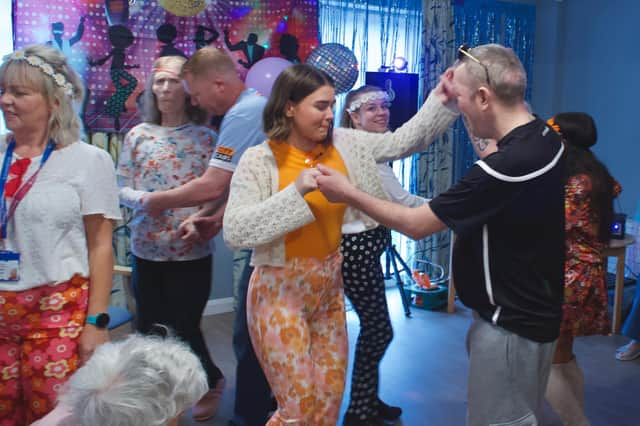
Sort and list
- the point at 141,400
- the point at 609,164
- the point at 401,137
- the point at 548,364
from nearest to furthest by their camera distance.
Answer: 1. the point at 141,400
2. the point at 548,364
3. the point at 401,137
4. the point at 609,164

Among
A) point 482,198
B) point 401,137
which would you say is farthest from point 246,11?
point 482,198

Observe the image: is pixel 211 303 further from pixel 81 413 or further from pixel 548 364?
pixel 81 413

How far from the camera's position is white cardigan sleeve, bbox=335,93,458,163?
1.98 m

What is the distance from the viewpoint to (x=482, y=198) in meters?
1.52

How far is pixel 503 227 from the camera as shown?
155 centimetres

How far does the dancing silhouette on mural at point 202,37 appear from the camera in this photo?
4.11 m

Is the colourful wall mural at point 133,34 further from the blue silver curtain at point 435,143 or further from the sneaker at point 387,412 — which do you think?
the sneaker at point 387,412

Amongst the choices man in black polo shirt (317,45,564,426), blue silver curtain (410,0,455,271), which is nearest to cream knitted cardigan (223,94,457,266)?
man in black polo shirt (317,45,564,426)

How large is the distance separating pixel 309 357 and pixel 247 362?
0.69 metres

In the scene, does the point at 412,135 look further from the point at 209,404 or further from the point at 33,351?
the point at 209,404

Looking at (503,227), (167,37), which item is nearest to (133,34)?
(167,37)

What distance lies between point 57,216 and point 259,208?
0.54 meters

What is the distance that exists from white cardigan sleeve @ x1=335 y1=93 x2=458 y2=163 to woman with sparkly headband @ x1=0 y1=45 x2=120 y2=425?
2.70 ft

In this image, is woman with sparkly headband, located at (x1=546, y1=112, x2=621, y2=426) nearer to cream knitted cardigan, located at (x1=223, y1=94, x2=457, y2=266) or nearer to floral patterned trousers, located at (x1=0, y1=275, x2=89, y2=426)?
cream knitted cardigan, located at (x1=223, y1=94, x2=457, y2=266)
